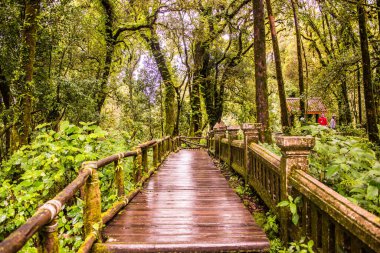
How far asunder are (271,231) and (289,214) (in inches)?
24.5

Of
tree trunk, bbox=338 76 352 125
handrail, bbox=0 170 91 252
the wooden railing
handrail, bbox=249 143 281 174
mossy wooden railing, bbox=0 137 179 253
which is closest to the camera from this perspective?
handrail, bbox=0 170 91 252

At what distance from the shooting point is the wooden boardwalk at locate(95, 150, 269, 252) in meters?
3.73

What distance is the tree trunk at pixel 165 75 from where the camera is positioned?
1895 centimetres

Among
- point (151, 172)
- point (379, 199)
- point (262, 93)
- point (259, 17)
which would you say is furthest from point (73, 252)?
point (259, 17)

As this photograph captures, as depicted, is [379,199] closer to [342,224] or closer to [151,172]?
[342,224]

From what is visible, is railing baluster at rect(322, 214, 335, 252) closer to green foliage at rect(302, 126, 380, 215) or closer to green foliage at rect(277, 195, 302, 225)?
green foliage at rect(302, 126, 380, 215)

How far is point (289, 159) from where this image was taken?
12.5ft

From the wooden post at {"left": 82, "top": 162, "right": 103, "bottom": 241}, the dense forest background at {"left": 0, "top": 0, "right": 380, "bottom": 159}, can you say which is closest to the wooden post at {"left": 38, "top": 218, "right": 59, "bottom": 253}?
the wooden post at {"left": 82, "top": 162, "right": 103, "bottom": 241}

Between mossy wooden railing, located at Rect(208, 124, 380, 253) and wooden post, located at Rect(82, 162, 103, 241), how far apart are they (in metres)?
2.52

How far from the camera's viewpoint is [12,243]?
5.92 feet

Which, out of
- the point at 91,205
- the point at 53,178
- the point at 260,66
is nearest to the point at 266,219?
the point at 91,205

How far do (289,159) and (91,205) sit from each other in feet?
8.89

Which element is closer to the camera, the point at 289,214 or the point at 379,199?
the point at 379,199

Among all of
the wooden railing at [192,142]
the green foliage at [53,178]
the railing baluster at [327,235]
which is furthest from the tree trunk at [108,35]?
the railing baluster at [327,235]
